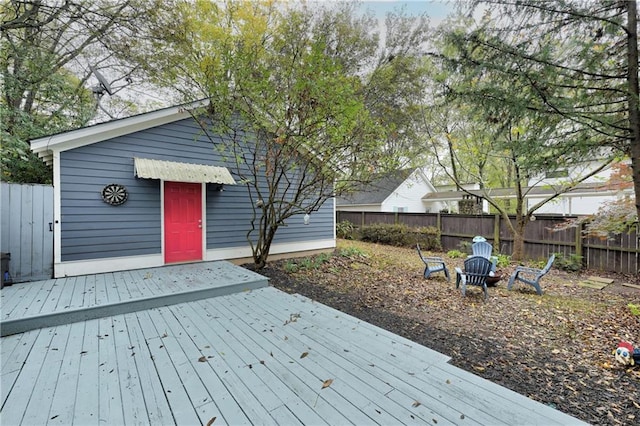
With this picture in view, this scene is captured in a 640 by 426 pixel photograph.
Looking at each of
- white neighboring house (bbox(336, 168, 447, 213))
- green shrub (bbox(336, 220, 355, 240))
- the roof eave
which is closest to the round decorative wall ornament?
the roof eave

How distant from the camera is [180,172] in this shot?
5930mm

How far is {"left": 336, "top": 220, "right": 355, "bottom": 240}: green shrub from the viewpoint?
13037 millimetres

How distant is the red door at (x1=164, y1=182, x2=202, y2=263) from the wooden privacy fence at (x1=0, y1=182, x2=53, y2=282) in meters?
1.94

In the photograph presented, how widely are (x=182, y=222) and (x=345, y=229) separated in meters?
7.95

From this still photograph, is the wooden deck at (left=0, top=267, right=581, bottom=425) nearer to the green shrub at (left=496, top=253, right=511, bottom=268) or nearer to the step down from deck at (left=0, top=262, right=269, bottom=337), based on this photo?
the step down from deck at (left=0, top=262, right=269, bottom=337)

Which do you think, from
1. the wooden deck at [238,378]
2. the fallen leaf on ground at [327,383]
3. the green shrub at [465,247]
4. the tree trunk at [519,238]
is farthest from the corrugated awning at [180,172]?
the tree trunk at [519,238]

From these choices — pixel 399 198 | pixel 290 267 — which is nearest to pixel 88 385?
pixel 290 267

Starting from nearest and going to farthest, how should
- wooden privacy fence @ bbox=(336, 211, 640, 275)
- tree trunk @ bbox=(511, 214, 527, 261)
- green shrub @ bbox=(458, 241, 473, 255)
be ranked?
wooden privacy fence @ bbox=(336, 211, 640, 275) < tree trunk @ bbox=(511, 214, 527, 261) < green shrub @ bbox=(458, 241, 473, 255)

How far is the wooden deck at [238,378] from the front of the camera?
1.80 metres

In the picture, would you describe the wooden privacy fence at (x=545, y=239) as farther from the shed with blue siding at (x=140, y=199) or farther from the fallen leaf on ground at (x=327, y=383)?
the shed with blue siding at (x=140, y=199)

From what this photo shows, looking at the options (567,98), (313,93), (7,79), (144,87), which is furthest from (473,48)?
(144,87)

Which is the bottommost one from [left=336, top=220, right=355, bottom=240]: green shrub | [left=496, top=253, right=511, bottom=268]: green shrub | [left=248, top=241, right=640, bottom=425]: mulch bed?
[left=248, top=241, right=640, bottom=425]: mulch bed

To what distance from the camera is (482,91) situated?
3639 millimetres

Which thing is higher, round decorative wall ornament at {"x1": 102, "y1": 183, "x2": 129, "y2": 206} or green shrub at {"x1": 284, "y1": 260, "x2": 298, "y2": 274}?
round decorative wall ornament at {"x1": 102, "y1": 183, "x2": 129, "y2": 206}
